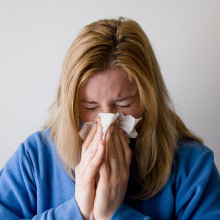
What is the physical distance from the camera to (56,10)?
4.33 feet

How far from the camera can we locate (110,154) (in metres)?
0.98

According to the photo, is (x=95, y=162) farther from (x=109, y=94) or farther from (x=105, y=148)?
(x=109, y=94)

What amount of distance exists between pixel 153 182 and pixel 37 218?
39 centimetres

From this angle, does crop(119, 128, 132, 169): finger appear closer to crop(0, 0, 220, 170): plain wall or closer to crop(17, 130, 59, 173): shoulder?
crop(17, 130, 59, 173): shoulder

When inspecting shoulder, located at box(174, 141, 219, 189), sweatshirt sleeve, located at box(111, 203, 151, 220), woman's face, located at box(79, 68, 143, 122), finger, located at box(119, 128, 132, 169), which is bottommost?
sweatshirt sleeve, located at box(111, 203, 151, 220)

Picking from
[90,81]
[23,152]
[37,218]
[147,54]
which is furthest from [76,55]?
[37,218]

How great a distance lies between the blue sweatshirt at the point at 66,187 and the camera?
1031mm

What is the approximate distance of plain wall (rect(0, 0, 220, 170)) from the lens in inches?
50.6

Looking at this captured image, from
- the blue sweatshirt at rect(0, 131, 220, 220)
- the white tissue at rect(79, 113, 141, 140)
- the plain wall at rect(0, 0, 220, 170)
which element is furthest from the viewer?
the plain wall at rect(0, 0, 220, 170)

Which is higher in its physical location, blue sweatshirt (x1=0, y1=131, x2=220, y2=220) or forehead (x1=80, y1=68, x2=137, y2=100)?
forehead (x1=80, y1=68, x2=137, y2=100)

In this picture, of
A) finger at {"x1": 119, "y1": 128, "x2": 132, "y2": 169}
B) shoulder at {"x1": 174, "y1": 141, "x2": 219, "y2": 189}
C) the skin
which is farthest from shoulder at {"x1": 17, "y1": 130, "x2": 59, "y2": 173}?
shoulder at {"x1": 174, "y1": 141, "x2": 219, "y2": 189}

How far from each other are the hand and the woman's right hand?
0.02 meters

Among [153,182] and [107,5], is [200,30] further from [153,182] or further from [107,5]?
[153,182]

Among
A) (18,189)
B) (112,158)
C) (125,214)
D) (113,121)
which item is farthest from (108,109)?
(18,189)
